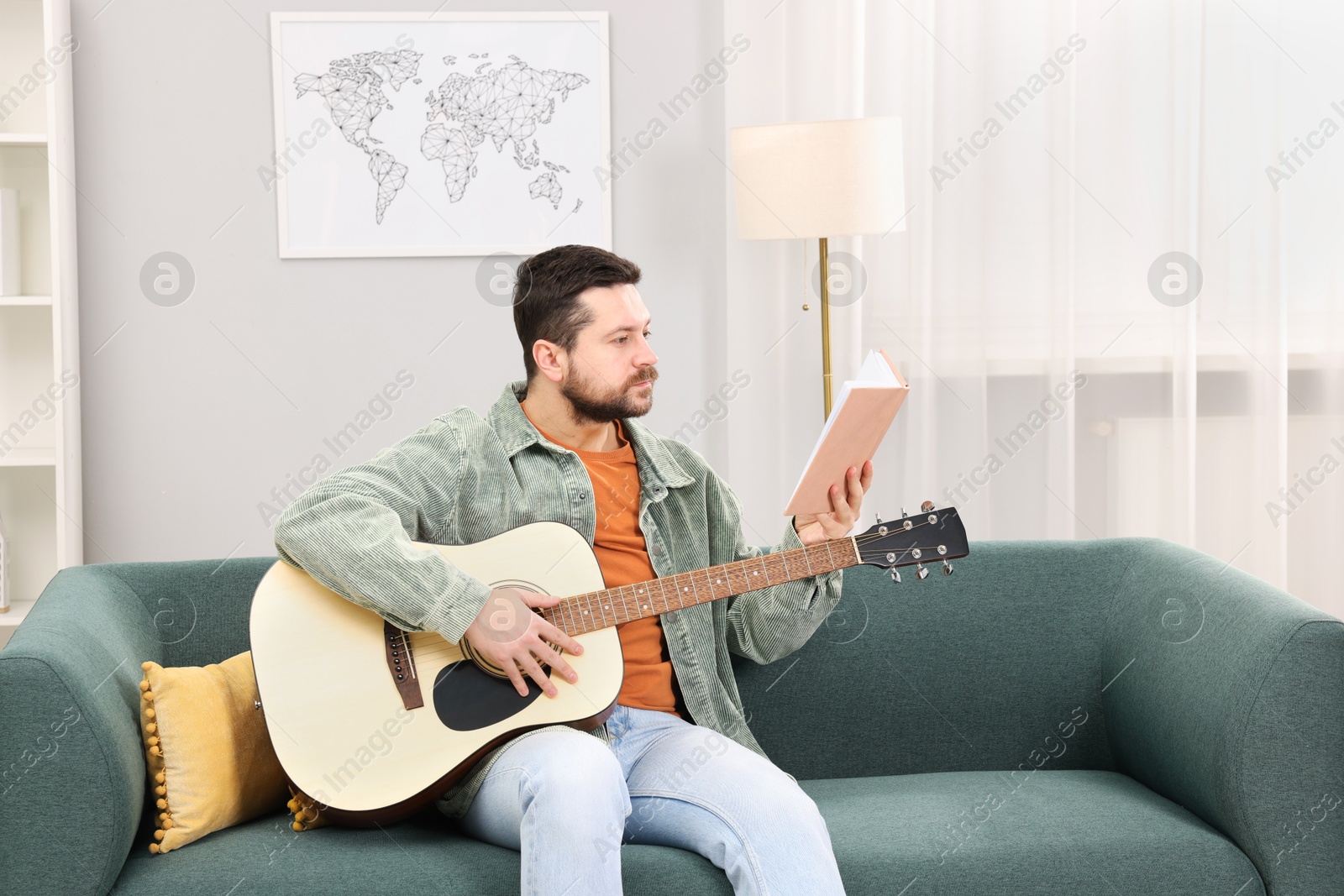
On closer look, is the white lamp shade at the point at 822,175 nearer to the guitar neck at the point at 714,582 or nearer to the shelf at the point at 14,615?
the guitar neck at the point at 714,582

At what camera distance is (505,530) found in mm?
1844

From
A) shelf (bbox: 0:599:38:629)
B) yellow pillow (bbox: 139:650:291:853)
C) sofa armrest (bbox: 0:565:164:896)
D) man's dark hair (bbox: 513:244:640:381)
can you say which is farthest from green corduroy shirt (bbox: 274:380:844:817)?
shelf (bbox: 0:599:38:629)

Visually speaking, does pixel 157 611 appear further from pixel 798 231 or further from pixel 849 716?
pixel 798 231

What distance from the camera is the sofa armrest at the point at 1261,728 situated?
1.66m

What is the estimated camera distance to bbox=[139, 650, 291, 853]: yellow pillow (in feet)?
5.29

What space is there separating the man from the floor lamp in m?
0.92

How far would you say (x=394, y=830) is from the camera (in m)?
1.66

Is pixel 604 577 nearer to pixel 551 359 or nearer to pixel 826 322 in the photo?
pixel 551 359

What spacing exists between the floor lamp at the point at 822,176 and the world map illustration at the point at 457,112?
56 cm

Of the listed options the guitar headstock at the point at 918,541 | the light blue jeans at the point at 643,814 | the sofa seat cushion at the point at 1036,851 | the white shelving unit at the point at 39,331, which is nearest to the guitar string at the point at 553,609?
the guitar headstock at the point at 918,541

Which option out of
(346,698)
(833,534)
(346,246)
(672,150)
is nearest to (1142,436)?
(672,150)

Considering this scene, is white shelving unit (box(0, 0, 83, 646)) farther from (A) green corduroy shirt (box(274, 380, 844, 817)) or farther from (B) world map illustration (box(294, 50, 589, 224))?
(A) green corduroy shirt (box(274, 380, 844, 817))

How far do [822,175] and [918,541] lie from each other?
51.0 inches

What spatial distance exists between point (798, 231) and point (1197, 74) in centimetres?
113
